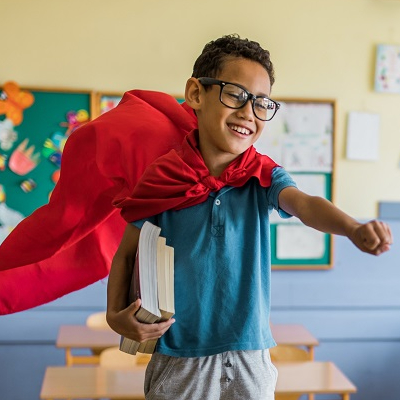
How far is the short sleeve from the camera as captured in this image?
1.26m

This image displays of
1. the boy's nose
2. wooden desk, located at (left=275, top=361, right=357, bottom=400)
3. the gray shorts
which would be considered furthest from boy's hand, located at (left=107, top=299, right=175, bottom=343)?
wooden desk, located at (left=275, top=361, right=357, bottom=400)

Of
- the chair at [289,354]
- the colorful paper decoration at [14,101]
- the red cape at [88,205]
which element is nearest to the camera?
the red cape at [88,205]

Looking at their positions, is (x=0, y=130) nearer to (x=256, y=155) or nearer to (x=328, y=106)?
(x=328, y=106)

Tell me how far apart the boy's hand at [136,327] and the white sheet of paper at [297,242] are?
291cm

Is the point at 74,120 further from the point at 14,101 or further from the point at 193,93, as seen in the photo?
the point at 193,93

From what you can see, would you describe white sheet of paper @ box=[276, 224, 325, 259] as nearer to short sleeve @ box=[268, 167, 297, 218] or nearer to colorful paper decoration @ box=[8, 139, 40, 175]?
colorful paper decoration @ box=[8, 139, 40, 175]

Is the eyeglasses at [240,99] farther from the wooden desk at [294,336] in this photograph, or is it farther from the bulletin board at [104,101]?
the bulletin board at [104,101]

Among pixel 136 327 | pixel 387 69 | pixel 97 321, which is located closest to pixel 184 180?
pixel 136 327

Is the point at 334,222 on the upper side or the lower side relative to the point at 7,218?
upper

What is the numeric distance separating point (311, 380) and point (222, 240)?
5.55 feet

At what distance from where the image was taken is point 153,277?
119cm

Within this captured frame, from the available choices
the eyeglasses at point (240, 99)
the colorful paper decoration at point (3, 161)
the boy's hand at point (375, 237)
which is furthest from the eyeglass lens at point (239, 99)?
the colorful paper decoration at point (3, 161)

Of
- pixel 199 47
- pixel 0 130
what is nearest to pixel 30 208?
pixel 0 130

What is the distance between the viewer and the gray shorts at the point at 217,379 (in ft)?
4.20
